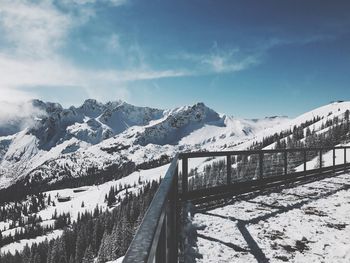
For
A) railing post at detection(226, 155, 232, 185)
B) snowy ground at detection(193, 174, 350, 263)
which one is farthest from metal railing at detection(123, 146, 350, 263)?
snowy ground at detection(193, 174, 350, 263)

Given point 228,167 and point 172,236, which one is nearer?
point 172,236

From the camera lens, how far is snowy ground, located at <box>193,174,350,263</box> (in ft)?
20.3

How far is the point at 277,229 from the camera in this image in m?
7.80

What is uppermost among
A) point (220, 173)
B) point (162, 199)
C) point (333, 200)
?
point (162, 199)

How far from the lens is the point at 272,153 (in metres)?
15.0

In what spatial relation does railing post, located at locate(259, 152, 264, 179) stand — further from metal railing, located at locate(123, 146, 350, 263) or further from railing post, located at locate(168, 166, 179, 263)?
railing post, located at locate(168, 166, 179, 263)

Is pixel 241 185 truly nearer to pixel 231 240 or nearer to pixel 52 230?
pixel 231 240

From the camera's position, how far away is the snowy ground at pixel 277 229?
6.18m

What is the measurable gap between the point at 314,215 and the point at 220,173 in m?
4.36

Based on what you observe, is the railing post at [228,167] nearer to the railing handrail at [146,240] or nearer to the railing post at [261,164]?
the railing post at [261,164]

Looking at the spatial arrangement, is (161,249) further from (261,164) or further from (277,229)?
(261,164)

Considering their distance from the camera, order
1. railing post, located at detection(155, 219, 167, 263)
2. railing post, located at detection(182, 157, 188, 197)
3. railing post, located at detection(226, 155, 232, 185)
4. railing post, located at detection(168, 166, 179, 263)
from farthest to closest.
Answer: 1. railing post, located at detection(226, 155, 232, 185)
2. railing post, located at detection(182, 157, 188, 197)
3. railing post, located at detection(168, 166, 179, 263)
4. railing post, located at detection(155, 219, 167, 263)

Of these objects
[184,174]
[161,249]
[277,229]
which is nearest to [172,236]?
[161,249]

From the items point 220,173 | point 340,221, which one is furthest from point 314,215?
point 220,173
